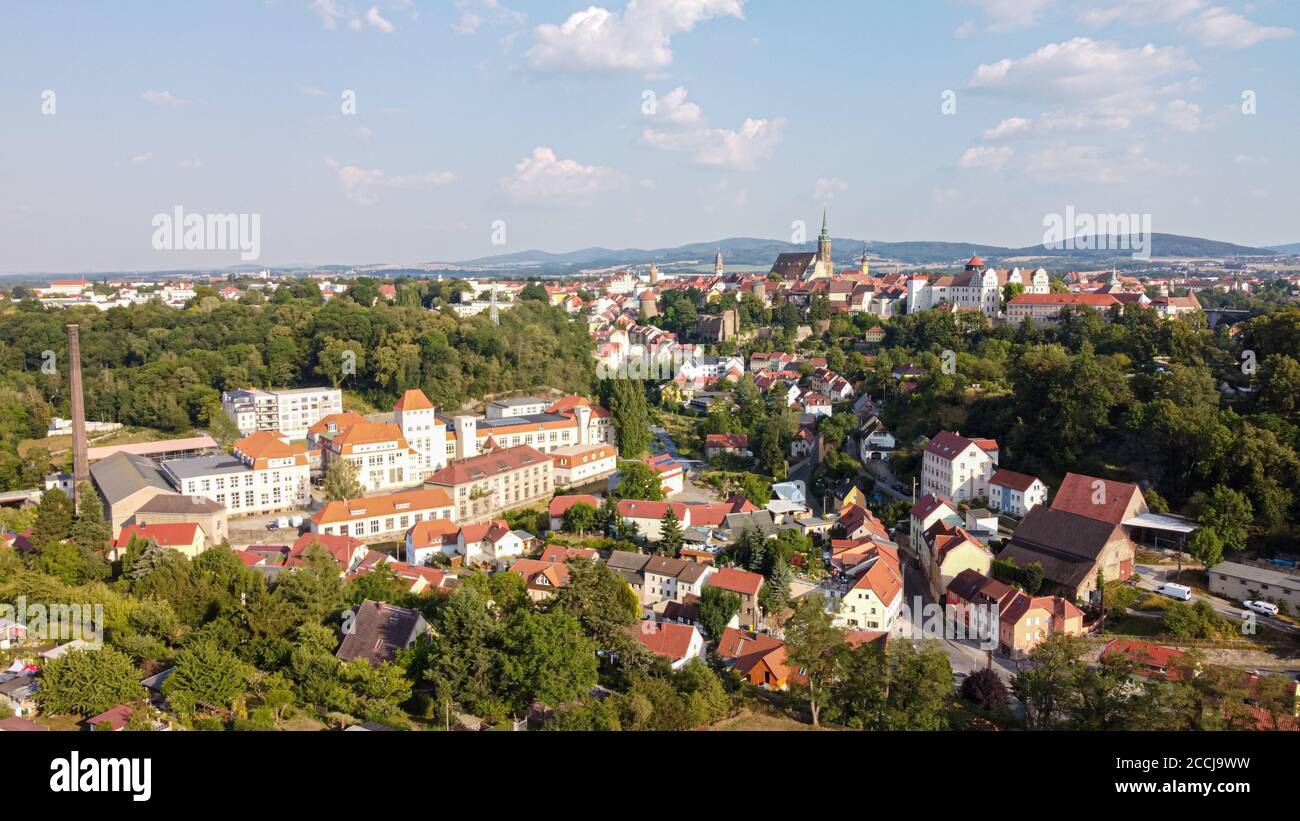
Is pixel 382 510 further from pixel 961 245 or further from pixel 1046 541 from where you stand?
pixel 961 245

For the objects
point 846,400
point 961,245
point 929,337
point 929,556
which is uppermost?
point 961,245

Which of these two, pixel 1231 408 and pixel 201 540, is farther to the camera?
pixel 1231 408

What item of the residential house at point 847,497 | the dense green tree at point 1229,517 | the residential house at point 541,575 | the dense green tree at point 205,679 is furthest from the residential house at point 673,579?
the dense green tree at point 1229,517

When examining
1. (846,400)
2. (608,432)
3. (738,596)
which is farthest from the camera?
(846,400)

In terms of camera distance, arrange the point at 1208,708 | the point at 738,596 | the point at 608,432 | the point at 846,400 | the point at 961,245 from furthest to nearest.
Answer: the point at 961,245 < the point at 846,400 < the point at 608,432 < the point at 738,596 < the point at 1208,708

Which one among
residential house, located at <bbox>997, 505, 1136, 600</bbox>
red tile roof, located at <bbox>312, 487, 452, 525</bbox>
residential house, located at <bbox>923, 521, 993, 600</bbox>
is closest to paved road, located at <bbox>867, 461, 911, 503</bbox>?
residential house, located at <bbox>997, 505, 1136, 600</bbox>
